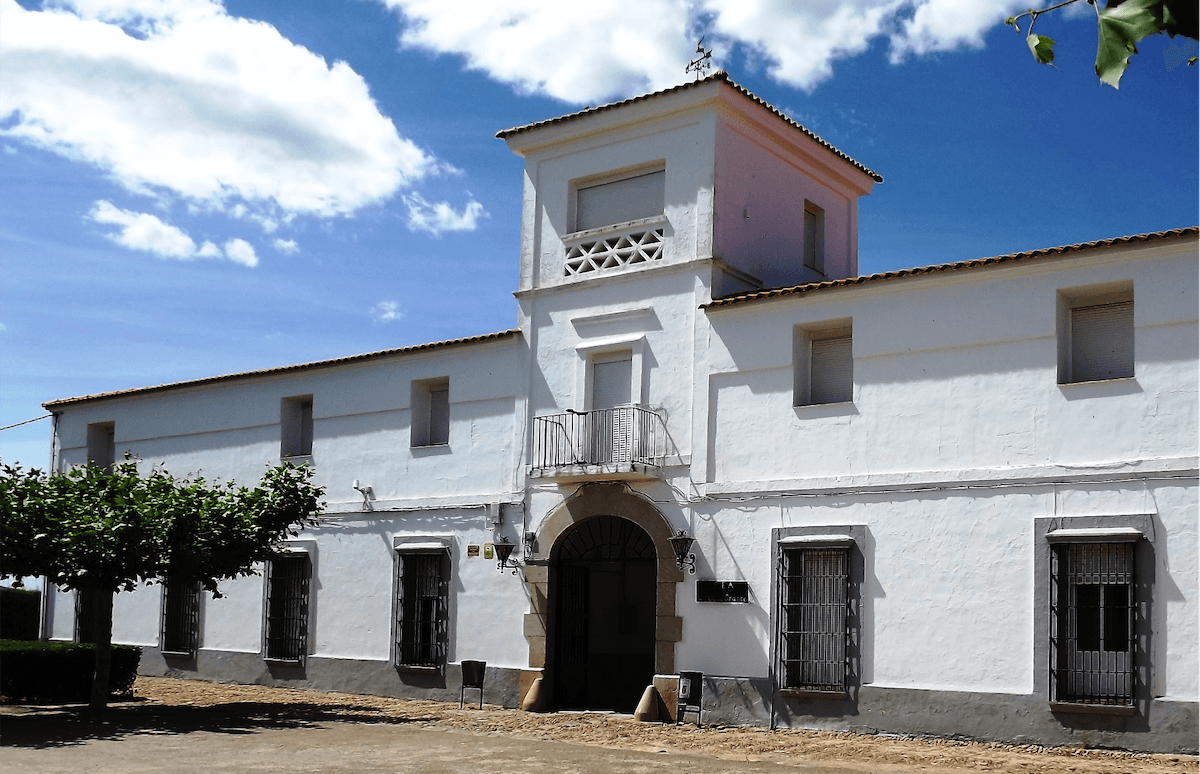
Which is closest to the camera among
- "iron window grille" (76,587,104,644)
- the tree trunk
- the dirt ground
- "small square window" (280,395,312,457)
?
the dirt ground

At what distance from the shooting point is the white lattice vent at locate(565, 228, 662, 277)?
16.5 meters

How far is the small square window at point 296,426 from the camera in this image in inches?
797

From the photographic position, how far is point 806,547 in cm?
1425

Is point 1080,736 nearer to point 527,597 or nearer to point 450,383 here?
point 527,597

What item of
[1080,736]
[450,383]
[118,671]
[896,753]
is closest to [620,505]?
[450,383]

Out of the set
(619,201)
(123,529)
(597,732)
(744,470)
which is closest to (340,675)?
(123,529)

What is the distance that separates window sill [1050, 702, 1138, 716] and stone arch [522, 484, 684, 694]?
4.67m

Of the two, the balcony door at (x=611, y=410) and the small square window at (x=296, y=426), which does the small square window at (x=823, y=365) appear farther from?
the small square window at (x=296, y=426)

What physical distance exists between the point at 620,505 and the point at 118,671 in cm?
767

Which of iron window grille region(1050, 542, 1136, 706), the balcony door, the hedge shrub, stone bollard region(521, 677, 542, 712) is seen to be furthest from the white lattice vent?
the hedge shrub

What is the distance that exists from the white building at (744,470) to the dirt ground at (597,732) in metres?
0.38

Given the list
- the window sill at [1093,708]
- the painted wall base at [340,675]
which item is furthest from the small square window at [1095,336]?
the painted wall base at [340,675]

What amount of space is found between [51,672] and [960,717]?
11958mm

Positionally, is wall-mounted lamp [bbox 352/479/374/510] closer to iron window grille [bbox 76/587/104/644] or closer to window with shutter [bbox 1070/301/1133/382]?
iron window grille [bbox 76/587/104/644]
